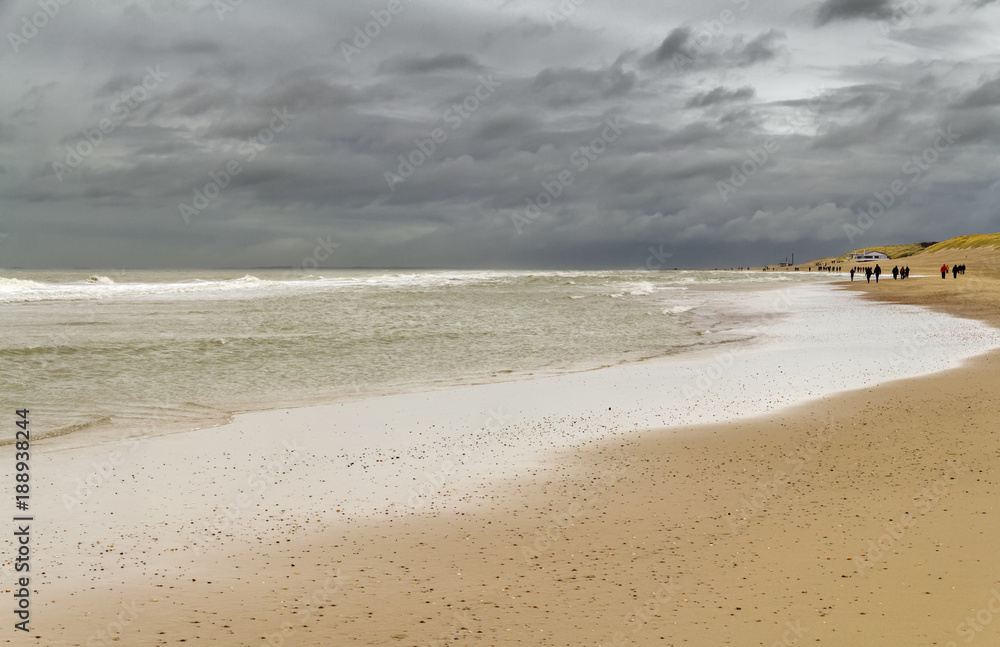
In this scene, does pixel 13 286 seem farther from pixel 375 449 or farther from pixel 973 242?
pixel 973 242

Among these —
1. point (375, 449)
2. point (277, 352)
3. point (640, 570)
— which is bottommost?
point (640, 570)

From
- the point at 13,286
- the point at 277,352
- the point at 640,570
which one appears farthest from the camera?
the point at 13,286

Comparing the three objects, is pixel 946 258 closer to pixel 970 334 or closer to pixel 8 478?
pixel 970 334

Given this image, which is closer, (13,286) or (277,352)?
(277,352)

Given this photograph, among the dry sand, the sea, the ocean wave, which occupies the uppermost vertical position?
the ocean wave

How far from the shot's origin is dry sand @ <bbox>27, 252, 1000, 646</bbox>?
5.21 metres

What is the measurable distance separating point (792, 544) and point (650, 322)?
27994 millimetres

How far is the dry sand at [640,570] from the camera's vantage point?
5215 mm

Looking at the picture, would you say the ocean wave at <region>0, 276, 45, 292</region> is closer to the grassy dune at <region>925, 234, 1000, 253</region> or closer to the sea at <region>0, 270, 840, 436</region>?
the sea at <region>0, 270, 840, 436</region>

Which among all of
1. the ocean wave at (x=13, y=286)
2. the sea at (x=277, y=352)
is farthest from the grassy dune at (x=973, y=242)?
the ocean wave at (x=13, y=286)

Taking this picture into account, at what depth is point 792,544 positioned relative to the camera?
6.66 metres

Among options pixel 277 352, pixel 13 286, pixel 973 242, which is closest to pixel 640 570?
pixel 277 352

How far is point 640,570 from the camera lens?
6.19m

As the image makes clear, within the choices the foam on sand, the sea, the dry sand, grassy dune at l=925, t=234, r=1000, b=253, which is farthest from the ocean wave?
grassy dune at l=925, t=234, r=1000, b=253
